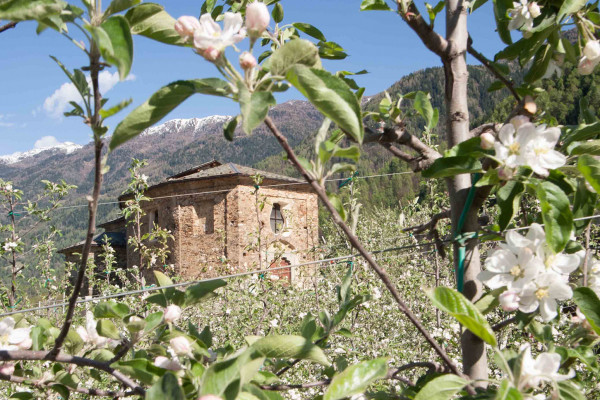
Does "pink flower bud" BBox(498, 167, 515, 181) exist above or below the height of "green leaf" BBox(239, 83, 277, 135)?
below

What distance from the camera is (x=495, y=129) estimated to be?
0.94 metres

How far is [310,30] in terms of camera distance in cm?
109

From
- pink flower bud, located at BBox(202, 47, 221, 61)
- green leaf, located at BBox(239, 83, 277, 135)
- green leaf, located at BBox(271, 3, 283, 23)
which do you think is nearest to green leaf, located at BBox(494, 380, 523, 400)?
green leaf, located at BBox(239, 83, 277, 135)

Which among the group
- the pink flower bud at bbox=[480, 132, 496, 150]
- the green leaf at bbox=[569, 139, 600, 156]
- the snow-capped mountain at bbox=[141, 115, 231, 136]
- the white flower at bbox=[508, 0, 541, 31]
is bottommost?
the green leaf at bbox=[569, 139, 600, 156]

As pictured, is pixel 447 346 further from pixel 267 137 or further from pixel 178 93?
pixel 267 137

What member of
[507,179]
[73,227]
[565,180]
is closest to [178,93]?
[507,179]

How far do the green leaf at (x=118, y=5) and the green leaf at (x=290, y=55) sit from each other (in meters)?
0.16

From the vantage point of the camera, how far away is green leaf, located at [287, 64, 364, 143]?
505 millimetres

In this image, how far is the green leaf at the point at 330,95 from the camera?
19.9 inches

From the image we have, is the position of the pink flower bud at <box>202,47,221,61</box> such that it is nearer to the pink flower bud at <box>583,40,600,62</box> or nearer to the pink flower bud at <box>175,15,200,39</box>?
the pink flower bud at <box>175,15,200,39</box>

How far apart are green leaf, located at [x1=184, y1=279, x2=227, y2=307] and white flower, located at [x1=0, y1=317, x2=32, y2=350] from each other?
10.4 inches

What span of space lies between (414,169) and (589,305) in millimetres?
395

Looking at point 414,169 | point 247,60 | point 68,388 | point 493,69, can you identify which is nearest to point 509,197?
point 414,169

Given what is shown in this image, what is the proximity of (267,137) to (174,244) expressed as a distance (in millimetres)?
153358
